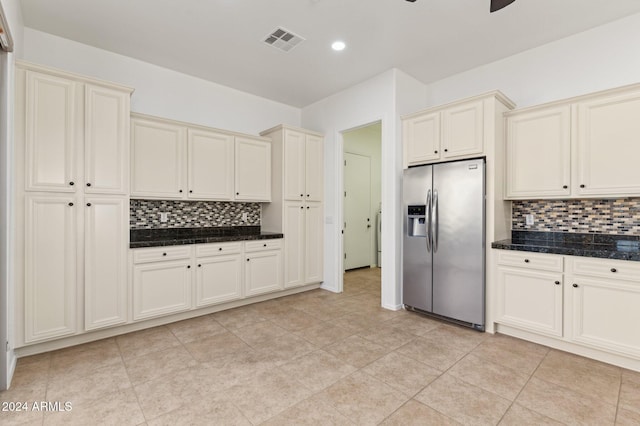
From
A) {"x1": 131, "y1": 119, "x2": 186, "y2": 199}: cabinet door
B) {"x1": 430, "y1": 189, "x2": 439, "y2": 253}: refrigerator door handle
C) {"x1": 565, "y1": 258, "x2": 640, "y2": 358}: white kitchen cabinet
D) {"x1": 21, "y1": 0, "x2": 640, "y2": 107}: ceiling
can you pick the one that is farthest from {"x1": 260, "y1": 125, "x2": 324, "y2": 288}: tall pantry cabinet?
{"x1": 565, "y1": 258, "x2": 640, "y2": 358}: white kitchen cabinet

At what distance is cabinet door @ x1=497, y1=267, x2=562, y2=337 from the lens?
261cm

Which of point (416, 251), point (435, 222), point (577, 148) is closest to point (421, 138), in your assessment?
point (435, 222)

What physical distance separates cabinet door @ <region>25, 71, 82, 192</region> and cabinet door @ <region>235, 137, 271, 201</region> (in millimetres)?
1723

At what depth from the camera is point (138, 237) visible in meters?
3.47

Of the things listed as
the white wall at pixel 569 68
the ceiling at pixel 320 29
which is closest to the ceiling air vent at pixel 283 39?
the ceiling at pixel 320 29

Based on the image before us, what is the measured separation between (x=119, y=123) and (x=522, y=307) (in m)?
4.10

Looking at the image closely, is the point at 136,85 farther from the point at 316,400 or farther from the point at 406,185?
the point at 316,400

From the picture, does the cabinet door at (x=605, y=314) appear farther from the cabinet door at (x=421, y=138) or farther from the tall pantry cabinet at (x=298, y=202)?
the tall pantry cabinet at (x=298, y=202)

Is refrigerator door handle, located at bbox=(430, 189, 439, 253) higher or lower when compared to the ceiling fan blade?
lower

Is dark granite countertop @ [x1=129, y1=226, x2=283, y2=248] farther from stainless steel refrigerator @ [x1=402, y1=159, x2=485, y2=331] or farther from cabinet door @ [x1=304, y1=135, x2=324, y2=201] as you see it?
stainless steel refrigerator @ [x1=402, y1=159, x2=485, y2=331]

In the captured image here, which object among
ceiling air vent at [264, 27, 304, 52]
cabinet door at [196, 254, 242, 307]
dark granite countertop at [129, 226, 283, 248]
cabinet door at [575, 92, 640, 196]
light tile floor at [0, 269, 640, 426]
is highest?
ceiling air vent at [264, 27, 304, 52]

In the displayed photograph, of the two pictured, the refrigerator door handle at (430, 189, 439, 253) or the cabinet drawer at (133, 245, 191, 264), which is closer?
the cabinet drawer at (133, 245, 191, 264)

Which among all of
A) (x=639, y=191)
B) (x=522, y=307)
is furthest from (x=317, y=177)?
(x=639, y=191)

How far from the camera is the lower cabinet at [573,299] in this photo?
2287 millimetres
